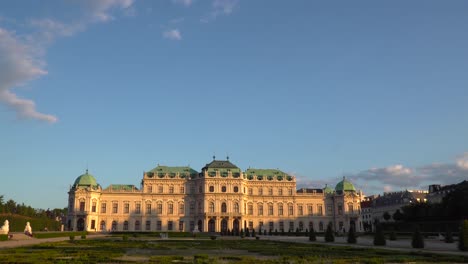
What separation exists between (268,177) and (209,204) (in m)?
17.1

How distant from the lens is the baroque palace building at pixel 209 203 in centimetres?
9550

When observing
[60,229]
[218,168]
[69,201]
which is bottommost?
[60,229]

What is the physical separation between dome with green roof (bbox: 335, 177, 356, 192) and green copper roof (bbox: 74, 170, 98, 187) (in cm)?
5977

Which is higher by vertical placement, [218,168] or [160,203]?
[218,168]

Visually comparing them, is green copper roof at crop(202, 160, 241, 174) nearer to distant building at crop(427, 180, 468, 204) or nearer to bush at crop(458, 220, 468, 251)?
distant building at crop(427, 180, 468, 204)

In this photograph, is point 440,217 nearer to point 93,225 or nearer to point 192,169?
point 192,169

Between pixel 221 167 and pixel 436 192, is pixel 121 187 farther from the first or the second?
pixel 436 192

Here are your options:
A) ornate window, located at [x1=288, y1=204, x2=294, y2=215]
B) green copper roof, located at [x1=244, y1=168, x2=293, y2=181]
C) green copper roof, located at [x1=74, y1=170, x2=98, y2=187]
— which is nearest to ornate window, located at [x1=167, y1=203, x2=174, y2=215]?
green copper roof, located at [x1=74, y1=170, x2=98, y2=187]

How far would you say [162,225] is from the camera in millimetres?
97625

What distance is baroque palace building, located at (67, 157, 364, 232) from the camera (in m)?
95.5

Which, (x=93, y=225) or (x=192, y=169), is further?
(x=192, y=169)

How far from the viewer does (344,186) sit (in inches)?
4161

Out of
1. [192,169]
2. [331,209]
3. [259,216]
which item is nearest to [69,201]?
[192,169]

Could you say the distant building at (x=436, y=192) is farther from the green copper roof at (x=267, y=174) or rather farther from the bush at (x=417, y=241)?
the bush at (x=417, y=241)
